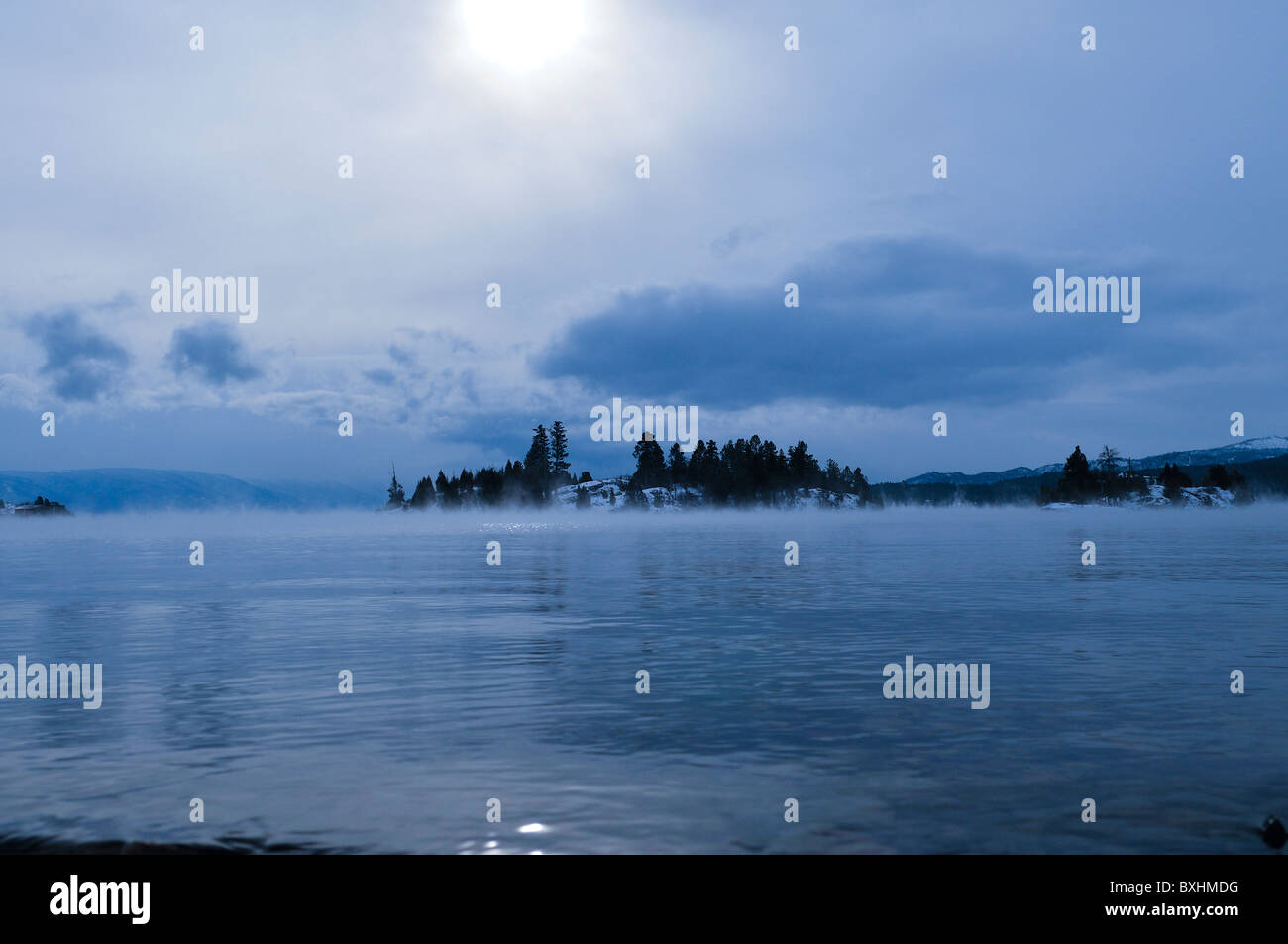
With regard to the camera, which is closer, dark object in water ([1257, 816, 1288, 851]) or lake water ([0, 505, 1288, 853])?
dark object in water ([1257, 816, 1288, 851])

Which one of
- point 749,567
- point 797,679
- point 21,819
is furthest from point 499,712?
point 749,567

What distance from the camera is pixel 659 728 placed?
24.1m

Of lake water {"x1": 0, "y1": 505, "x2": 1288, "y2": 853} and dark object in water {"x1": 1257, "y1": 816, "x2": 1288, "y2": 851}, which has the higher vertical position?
dark object in water {"x1": 1257, "y1": 816, "x2": 1288, "y2": 851}

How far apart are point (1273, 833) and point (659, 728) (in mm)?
12455

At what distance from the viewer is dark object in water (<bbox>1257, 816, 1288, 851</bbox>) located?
15.3 meters

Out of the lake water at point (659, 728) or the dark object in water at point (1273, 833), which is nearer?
the dark object in water at point (1273, 833)

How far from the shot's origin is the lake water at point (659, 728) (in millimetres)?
16781

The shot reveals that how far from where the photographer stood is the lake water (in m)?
16.8

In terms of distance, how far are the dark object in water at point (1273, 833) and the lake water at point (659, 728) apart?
319mm

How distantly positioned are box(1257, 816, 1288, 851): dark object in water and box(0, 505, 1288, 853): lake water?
1.05 ft

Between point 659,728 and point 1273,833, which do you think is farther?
point 659,728

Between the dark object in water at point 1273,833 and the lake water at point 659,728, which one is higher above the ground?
the dark object in water at point 1273,833
